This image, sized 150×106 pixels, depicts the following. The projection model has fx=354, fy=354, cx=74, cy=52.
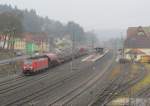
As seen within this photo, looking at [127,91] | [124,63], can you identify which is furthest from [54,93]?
[124,63]

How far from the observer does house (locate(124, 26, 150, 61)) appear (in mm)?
98062

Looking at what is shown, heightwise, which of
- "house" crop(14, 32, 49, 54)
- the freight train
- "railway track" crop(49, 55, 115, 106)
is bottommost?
"railway track" crop(49, 55, 115, 106)

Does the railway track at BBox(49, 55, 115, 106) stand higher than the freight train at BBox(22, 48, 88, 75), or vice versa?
the freight train at BBox(22, 48, 88, 75)

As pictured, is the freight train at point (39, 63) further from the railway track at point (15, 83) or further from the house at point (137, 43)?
the house at point (137, 43)

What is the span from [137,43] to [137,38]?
2501mm

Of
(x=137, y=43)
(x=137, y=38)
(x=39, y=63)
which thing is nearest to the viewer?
(x=39, y=63)

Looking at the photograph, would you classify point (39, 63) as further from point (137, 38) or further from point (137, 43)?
point (137, 38)

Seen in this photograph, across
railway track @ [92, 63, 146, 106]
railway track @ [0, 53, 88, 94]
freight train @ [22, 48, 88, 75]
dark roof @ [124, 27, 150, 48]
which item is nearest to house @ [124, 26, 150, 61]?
dark roof @ [124, 27, 150, 48]

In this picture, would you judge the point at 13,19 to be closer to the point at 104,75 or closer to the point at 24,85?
the point at 104,75

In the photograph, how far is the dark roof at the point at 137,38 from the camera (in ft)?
337

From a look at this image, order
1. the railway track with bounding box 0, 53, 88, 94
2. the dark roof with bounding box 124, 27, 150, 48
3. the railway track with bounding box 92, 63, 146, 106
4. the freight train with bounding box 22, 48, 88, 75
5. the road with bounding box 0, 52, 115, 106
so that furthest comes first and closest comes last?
the dark roof with bounding box 124, 27, 150, 48 → the freight train with bounding box 22, 48, 88, 75 → the railway track with bounding box 0, 53, 88, 94 → the road with bounding box 0, 52, 115, 106 → the railway track with bounding box 92, 63, 146, 106

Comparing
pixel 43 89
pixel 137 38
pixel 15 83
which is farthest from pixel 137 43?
pixel 43 89

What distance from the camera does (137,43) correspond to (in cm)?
10381

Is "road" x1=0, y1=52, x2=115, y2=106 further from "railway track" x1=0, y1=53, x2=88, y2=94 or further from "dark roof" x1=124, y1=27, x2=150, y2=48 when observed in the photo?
"dark roof" x1=124, y1=27, x2=150, y2=48
